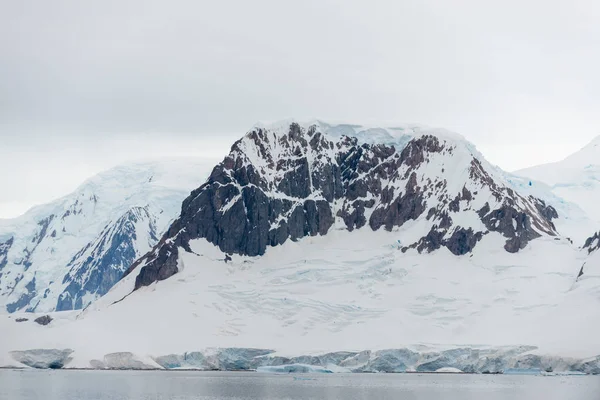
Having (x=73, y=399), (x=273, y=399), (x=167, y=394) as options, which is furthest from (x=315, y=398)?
(x=73, y=399)

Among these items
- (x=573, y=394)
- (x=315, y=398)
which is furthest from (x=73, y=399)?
(x=573, y=394)

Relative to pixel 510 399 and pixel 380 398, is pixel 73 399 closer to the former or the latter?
pixel 380 398

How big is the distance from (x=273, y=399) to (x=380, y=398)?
1686 centimetres

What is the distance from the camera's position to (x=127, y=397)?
191 metres

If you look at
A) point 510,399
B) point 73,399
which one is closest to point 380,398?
point 510,399

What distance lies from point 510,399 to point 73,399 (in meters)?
66.9

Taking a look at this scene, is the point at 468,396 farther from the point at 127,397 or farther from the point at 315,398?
the point at 127,397

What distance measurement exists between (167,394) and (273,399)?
18451 mm

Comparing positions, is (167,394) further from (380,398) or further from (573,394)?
(573,394)

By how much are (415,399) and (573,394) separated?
26.4 m

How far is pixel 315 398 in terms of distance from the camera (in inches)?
7707

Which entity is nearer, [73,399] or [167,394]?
[73,399]

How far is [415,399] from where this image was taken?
191m

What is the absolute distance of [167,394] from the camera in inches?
7859
